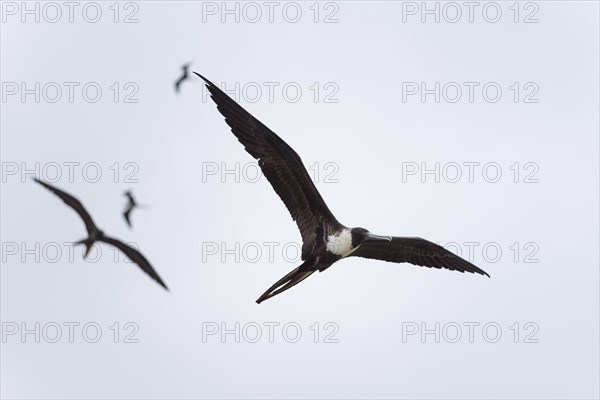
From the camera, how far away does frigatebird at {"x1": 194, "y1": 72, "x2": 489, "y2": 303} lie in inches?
531

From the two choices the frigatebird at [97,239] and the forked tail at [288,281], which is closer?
the frigatebird at [97,239]

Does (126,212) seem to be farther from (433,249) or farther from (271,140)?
(433,249)

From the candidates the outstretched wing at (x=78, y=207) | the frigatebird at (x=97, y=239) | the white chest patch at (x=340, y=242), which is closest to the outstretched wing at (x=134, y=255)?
the frigatebird at (x=97, y=239)

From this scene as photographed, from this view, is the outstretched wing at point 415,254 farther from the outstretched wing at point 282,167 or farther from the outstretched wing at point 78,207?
the outstretched wing at point 78,207

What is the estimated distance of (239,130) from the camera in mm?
13562

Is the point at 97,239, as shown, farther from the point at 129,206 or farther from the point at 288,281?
the point at 288,281

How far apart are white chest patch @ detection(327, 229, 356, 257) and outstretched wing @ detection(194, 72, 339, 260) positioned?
0.14 m

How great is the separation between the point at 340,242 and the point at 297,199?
584mm

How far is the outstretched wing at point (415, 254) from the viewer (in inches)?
567

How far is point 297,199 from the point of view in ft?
45.4

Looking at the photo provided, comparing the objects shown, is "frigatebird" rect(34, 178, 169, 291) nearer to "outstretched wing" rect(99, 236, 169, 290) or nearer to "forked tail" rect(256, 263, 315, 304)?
"outstretched wing" rect(99, 236, 169, 290)

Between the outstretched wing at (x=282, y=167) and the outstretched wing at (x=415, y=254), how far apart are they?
0.72 meters

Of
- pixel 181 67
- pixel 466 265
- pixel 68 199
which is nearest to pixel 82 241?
pixel 68 199

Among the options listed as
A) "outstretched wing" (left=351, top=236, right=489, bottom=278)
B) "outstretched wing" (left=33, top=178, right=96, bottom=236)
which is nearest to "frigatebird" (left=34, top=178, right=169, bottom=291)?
"outstretched wing" (left=33, top=178, right=96, bottom=236)
